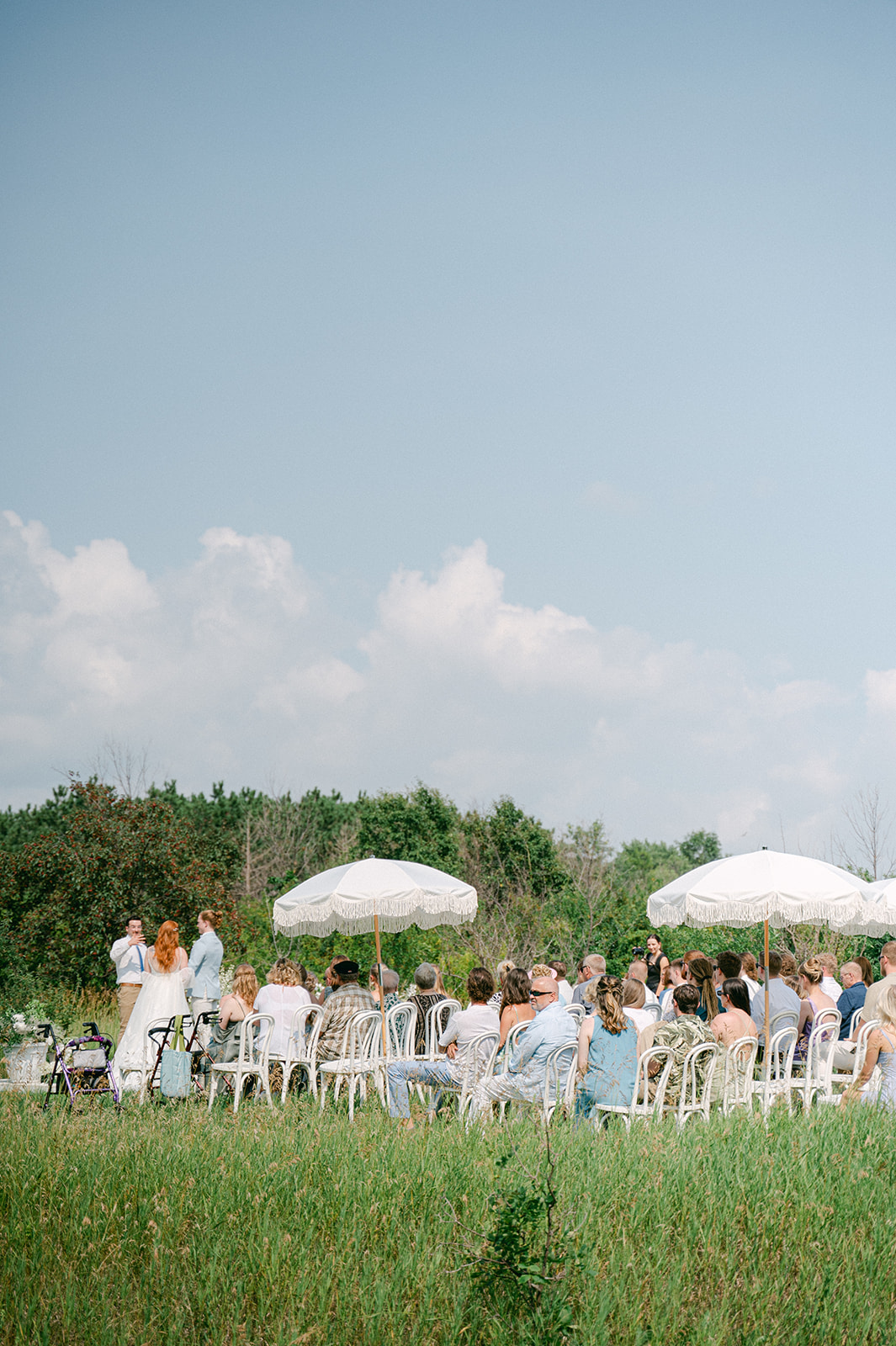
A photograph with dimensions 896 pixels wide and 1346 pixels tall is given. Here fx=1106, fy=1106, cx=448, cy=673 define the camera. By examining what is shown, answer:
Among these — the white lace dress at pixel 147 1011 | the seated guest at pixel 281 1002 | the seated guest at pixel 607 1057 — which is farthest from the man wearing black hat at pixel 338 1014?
the seated guest at pixel 607 1057

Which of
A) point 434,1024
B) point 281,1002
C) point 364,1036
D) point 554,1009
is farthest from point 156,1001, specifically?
point 554,1009

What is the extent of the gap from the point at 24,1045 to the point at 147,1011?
1.53m

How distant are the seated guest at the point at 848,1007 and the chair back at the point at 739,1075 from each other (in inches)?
A: 43.9

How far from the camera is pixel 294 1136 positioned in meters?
6.03

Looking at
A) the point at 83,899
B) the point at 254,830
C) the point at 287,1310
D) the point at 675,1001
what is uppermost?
the point at 254,830

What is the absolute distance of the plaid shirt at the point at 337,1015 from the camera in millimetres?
9328

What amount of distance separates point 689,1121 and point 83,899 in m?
12.6

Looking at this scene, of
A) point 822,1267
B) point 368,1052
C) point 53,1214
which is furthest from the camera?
point 368,1052

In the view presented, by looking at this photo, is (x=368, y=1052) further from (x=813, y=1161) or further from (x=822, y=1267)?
(x=822, y=1267)

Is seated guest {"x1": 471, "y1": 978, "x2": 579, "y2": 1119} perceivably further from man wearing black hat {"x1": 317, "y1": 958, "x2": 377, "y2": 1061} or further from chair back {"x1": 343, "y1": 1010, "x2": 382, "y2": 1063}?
man wearing black hat {"x1": 317, "y1": 958, "x2": 377, "y2": 1061}

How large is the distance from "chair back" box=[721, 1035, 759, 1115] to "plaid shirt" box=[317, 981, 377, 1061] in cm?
310

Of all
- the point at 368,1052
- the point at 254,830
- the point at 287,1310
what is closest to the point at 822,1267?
the point at 287,1310

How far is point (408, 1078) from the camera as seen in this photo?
28.1 ft

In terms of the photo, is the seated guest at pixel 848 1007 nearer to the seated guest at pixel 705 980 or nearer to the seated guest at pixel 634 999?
the seated guest at pixel 705 980
